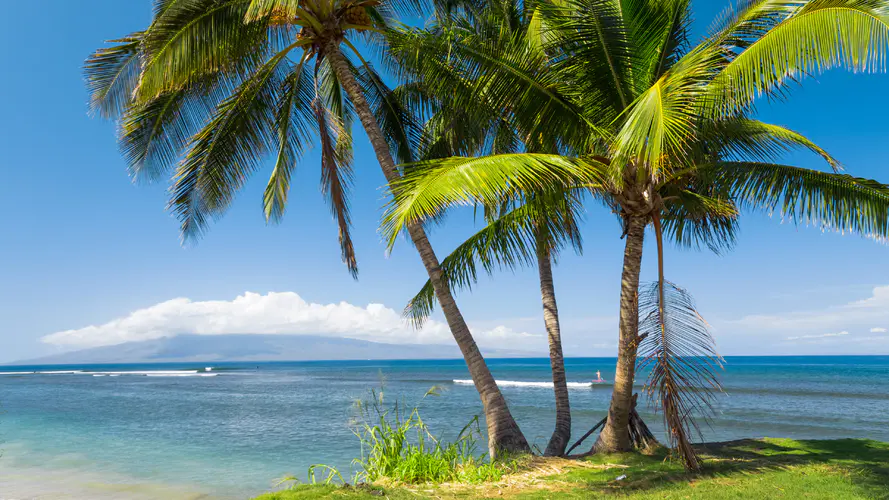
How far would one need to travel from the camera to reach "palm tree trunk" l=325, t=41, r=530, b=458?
7.64 meters

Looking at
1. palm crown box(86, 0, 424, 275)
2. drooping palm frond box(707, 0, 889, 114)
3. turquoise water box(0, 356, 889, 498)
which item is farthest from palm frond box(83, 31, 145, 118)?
drooping palm frond box(707, 0, 889, 114)

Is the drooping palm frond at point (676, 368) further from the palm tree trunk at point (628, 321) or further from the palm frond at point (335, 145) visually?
the palm frond at point (335, 145)

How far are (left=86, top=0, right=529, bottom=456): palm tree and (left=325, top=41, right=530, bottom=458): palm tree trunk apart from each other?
1 centimetres

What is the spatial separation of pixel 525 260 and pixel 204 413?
795 inches

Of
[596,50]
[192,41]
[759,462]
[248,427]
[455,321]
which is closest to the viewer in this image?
[596,50]

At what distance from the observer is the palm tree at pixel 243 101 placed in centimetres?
752

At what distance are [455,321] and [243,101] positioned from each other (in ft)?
15.3

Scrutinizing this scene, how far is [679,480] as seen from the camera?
6.16m

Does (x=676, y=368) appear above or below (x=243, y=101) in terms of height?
below

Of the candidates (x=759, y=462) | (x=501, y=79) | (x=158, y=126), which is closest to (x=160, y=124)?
(x=158, y=126)

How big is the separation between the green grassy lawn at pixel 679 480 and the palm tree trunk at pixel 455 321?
23.4 inches

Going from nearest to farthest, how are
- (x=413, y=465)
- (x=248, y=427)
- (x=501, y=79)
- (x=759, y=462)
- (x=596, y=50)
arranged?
(x=413, y=465)
(x=596, y=50)
(x=759, y=462)
(x=501, y=79)
(x=248, y=427)

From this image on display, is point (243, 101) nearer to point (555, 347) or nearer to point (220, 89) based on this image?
point (220, 89)

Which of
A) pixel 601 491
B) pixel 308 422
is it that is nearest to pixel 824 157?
pixel 601 491
